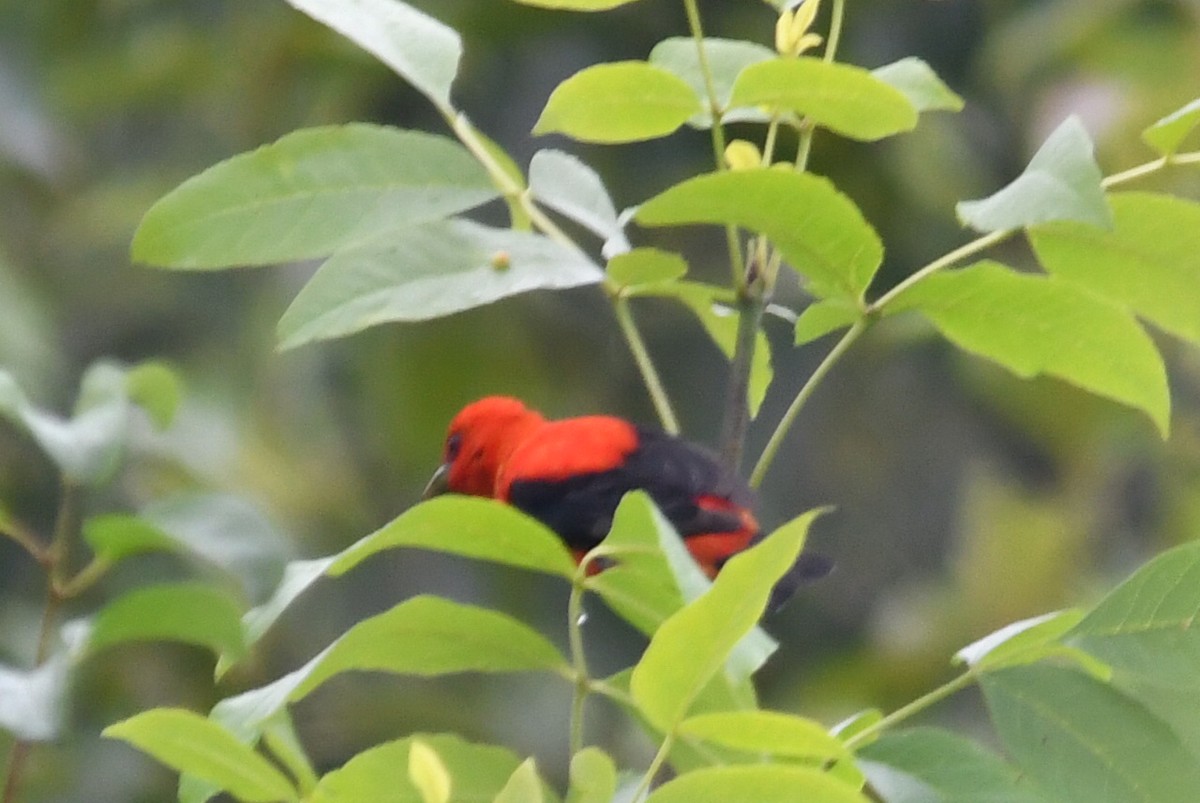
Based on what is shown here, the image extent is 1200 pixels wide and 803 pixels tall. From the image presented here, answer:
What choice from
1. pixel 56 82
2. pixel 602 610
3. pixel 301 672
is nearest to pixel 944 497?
pixel 602 610

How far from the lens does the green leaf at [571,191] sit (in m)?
1.20

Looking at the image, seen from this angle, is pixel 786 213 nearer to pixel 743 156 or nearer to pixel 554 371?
pixel 743 156

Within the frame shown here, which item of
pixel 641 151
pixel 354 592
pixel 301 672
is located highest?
pixel 301 672

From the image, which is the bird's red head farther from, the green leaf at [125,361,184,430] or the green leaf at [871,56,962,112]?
the green leaf at [871,56,962,112]

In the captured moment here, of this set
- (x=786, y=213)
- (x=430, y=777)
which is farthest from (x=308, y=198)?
(x=430, y=777)

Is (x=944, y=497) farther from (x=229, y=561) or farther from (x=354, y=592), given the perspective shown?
(x=229, y=561)

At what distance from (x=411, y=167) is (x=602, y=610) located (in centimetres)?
221

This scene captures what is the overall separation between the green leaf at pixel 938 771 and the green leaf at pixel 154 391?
35.2 inches

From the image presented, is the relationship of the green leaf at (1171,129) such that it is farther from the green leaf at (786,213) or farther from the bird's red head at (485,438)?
the bird's red head at (485,438)

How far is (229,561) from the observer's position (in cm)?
134

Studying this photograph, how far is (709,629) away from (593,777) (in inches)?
3.7

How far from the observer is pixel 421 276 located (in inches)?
42.6

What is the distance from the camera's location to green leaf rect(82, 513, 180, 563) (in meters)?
1.40

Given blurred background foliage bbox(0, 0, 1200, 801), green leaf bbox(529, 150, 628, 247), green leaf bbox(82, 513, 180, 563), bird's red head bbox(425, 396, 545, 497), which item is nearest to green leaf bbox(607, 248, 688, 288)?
green leaf bbox(529, 150, 628, 247)
